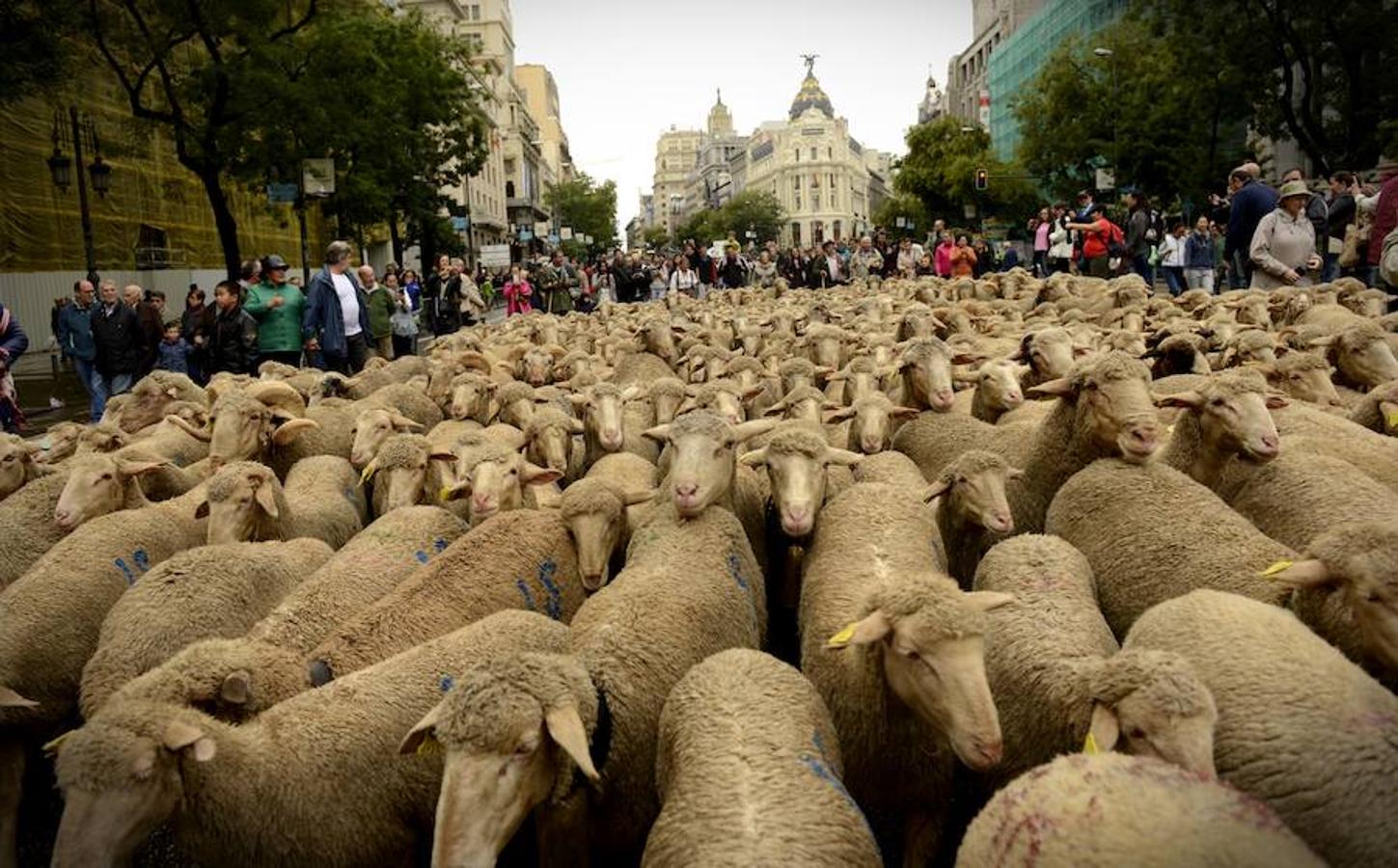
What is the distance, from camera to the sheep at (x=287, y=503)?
480cm

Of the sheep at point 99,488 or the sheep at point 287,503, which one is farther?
the sheep at point 99,488

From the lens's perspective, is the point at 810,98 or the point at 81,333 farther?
the point at 810,98

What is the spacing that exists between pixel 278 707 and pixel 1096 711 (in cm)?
232

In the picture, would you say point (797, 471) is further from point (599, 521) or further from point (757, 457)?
point (599, 521)

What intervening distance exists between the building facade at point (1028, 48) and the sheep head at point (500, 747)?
5462 cm

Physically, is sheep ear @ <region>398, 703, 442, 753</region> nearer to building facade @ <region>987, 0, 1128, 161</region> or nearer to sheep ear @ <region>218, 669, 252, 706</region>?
sheep ear @ <region>218, 669, 252, 706</region>

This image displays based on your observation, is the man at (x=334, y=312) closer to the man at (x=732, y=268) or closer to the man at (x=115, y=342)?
the man at (x=115, y=342)

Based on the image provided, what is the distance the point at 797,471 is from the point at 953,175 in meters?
61.4

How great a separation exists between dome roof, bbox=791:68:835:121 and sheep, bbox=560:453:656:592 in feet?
530

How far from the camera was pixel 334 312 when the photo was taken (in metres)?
10.2

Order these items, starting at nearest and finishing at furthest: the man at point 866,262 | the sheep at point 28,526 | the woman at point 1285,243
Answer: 1. the sheep at point 28,526
2. the woman at point 1285,243
3. the man at point 866,262

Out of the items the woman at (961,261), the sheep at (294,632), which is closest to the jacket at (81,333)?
the sheep at (294,632)

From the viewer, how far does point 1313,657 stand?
2625mm

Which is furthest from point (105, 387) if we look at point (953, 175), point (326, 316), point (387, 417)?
point (953, 175)
